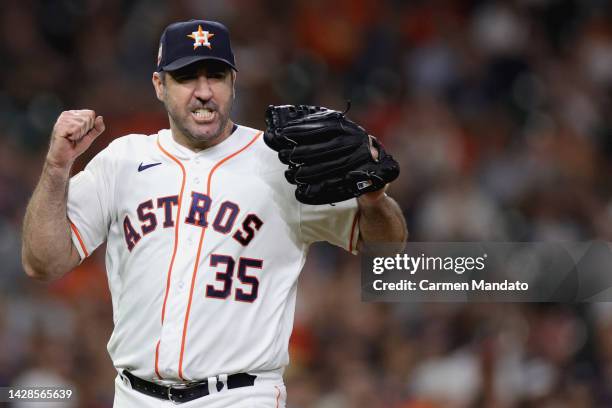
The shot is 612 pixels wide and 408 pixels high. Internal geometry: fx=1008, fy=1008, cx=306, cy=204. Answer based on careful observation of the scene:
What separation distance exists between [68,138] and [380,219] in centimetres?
88

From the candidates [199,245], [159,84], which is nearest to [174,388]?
[199,245]

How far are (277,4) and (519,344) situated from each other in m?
3.17

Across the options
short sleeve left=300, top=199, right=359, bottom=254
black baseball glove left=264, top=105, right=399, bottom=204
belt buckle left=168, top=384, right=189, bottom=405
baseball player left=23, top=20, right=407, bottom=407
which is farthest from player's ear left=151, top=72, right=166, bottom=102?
belt buckle left=168, top=384, right=189, bottom=405

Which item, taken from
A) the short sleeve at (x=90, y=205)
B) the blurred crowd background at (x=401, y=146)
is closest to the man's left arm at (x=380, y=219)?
the short sleeve at (x=90, y=205)

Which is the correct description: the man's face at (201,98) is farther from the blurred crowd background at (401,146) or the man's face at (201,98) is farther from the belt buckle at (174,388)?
the blurred crowd background at (401,146)

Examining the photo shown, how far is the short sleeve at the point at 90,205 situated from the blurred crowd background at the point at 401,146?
2.14m

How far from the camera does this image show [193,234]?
9.18ft

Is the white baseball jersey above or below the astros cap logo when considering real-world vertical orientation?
below

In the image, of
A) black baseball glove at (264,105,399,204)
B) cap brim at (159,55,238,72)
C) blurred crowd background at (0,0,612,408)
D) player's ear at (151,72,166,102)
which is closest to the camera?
black baseball glove at (264,105,399,204)

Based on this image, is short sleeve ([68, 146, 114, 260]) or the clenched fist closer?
the clenched fist

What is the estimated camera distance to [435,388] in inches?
197

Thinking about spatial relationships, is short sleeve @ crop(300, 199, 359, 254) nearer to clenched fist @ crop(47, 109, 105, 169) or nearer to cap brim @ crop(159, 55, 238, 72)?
cap brim @ crop(159, 55, 238, 72)

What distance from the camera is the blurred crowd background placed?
16.5 feet

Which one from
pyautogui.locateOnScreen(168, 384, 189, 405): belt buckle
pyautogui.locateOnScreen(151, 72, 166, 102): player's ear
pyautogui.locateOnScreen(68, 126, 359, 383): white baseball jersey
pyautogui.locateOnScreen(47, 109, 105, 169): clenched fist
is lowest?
pyautogui.locateOnScreen(168, 384, 189, 405): belt buckle
